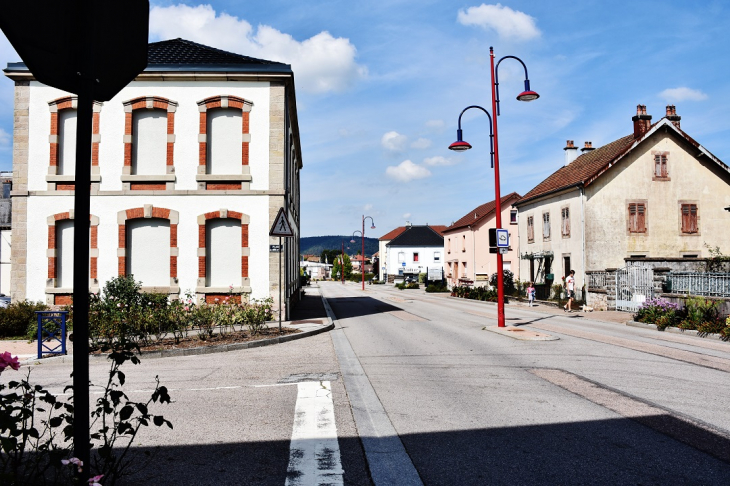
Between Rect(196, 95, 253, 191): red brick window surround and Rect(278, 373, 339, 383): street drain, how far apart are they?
9.58 meters

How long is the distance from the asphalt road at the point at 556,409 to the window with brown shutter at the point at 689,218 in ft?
63.3

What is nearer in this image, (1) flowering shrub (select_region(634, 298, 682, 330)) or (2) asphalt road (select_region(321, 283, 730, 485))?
(2) asphalt road (select_region(321, 283, 730, 485))

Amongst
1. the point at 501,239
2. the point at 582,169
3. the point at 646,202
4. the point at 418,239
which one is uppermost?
the point at 582,169

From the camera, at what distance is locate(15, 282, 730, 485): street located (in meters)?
4.25

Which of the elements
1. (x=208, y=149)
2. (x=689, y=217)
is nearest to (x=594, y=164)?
(x=689, y=217)

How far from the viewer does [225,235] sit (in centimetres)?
1689

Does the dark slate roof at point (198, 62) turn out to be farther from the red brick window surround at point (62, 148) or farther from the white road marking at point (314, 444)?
the white road marking at point (314, 444)

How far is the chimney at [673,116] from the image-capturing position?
95.4ft

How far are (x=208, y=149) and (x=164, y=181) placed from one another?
1.69 m

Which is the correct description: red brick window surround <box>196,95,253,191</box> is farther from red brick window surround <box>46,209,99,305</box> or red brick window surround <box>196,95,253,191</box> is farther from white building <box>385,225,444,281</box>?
white building <box>385,225,444,281</box>

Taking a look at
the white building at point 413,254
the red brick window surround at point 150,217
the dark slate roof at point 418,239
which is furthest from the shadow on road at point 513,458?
the dark slate roof at point 418,239

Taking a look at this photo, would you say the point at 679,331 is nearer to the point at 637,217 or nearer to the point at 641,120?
the point at 637,217

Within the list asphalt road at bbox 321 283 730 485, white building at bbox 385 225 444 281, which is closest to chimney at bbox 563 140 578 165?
asphalt road at bbox 321 283 730 485

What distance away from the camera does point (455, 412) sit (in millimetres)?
6004
